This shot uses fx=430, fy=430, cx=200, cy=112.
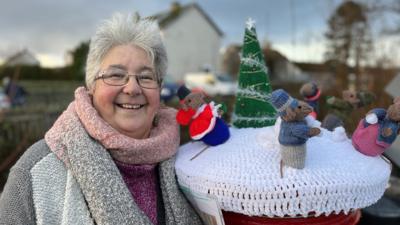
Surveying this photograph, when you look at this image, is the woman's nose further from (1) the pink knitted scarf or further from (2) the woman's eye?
(1) the pink knitted scarf

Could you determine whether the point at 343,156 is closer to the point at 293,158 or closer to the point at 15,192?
the point at 293,158

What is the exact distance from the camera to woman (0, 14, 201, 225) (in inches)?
64.7

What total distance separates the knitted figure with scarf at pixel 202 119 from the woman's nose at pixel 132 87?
21 cm

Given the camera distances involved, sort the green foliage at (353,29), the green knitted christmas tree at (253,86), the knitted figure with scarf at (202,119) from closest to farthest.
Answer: the knitted figure with scarf at (202,119) → the green knitted christmas tree at (253,86) → the green foliage at (353,29)

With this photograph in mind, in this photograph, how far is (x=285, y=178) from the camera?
59.9 inches

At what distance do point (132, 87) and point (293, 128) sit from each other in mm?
727

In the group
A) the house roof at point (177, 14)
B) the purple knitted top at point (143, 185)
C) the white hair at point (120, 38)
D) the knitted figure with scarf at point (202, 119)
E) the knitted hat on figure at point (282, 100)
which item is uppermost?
the house roof at point (177, 14)

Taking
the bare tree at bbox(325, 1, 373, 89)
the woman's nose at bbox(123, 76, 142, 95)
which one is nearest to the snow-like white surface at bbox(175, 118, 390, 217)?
the woman's nose at bbox(123, 76, 142, 95)

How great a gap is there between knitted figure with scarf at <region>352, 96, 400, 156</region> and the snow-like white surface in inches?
1.6

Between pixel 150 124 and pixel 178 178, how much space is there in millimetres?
293

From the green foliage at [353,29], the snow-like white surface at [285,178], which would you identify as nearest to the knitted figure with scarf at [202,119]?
the snow-like white surface at [285,178]

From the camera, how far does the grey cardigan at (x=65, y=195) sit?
162cm

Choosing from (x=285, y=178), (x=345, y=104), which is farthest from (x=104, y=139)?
(x=345, y=104)

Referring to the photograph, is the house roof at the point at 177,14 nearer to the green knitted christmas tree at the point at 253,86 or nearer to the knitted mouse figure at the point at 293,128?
the green knitted christmas tree at the point at 253,86
